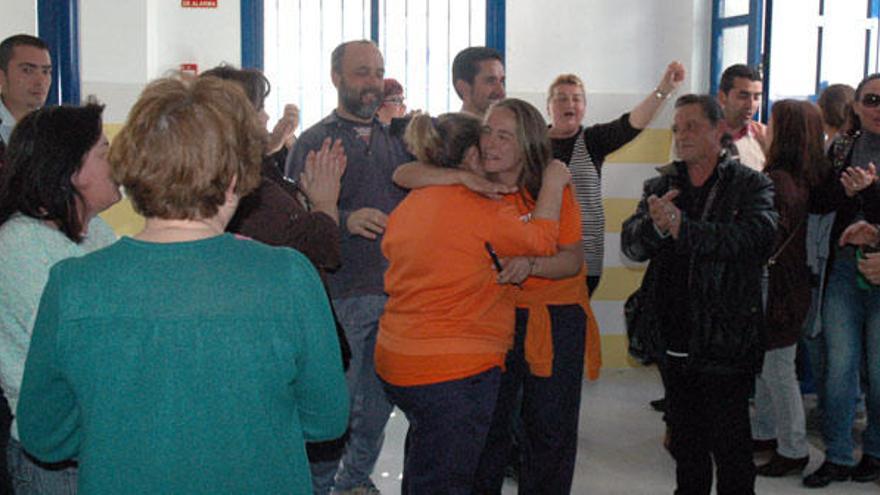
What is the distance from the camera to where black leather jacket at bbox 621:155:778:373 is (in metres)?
3.39

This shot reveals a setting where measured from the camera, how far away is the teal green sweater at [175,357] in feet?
5.01

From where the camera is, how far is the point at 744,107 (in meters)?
5.11

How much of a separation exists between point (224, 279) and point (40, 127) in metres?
0.82

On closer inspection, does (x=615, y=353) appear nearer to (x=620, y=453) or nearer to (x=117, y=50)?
(x=620, y=453)

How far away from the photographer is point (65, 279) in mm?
1544

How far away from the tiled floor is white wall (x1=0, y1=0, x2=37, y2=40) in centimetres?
314

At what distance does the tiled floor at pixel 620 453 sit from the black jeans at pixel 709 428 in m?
0.61

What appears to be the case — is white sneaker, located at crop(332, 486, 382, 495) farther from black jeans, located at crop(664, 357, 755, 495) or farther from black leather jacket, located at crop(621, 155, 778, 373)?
black leather jacket, located at crop(621, 155, 778, 373)

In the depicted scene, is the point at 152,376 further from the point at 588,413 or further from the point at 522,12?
the point at 522,12

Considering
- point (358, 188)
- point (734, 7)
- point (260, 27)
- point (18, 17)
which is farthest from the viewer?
point (260, 27)

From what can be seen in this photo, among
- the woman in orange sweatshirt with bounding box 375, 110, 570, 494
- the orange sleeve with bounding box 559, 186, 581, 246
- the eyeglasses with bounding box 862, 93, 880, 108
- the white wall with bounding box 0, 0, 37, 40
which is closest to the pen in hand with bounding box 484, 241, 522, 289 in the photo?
the woman in orange sweatshirt with bounding box 375, 110, 570, 494

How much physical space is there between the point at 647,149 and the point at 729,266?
10.1 feet

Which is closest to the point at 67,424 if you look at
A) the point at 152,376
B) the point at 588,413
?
the point at 152,376

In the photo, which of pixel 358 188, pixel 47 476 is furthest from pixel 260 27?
pixel 47 476
